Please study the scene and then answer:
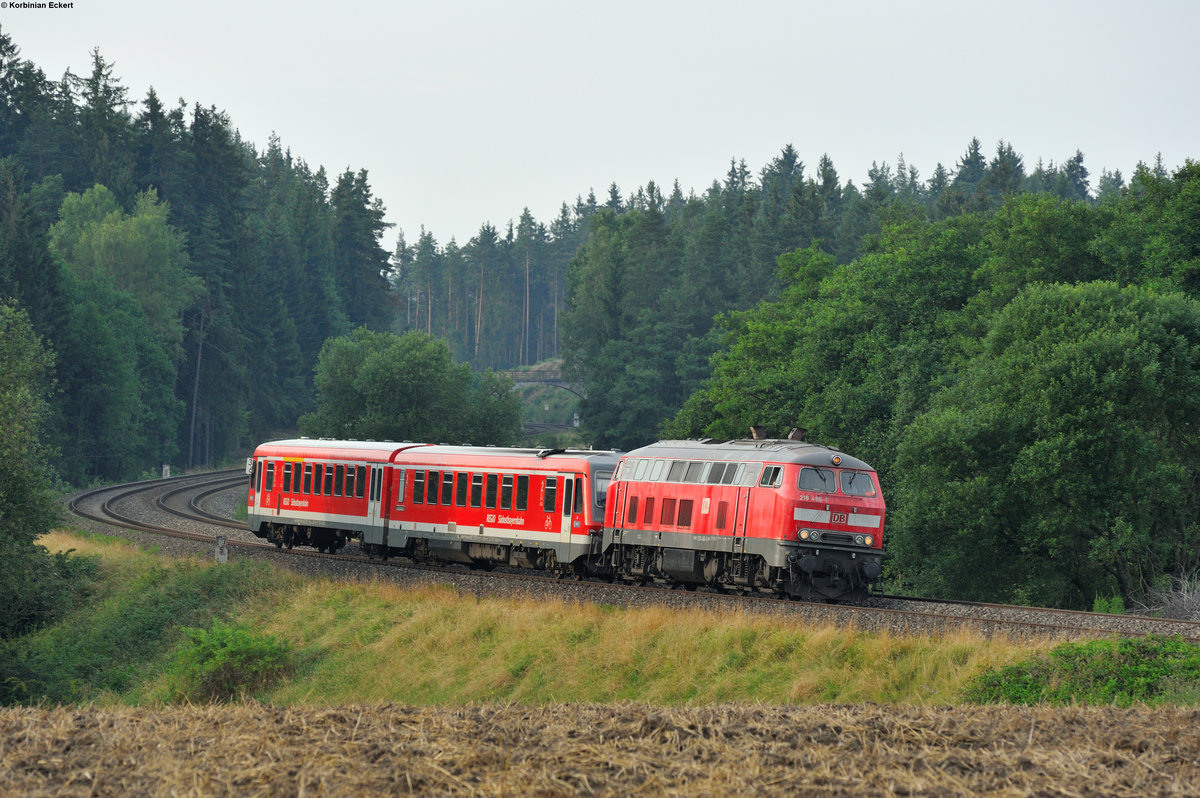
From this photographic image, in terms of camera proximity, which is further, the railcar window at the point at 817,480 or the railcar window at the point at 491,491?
the railcar window at the point at 491,491

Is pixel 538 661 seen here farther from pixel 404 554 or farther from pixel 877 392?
pixel 877 392

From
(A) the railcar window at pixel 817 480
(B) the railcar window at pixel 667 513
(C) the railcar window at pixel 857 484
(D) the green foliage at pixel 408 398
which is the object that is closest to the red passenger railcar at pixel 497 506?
(B) the railcar window at pixel 667 513

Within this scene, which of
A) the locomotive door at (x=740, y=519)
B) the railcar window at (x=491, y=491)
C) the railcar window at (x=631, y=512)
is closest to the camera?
the locomotive door at (x=740, y=519)

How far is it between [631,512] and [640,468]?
1.04 meters

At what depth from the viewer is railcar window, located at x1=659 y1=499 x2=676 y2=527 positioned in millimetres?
27984

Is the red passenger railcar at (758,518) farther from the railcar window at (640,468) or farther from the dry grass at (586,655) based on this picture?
the dry grass at (586,655)

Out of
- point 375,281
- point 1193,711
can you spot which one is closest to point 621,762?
point 1193,711

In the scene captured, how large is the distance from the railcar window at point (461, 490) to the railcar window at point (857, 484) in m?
12.0

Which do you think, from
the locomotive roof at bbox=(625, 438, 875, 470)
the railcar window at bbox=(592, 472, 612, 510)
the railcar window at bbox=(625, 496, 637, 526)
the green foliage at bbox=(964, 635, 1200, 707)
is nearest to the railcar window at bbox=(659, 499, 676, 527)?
the railcar window at bbox=(625, 496, 637, 526)

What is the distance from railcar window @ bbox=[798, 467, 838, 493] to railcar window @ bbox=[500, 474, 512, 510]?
9.95m

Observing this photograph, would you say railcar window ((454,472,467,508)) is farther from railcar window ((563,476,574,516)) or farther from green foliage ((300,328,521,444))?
green foliage ((300,328,521,444))

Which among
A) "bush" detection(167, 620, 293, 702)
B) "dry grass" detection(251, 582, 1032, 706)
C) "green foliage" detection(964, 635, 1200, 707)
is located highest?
"green foliage" detection(964, 635, 1200, 707)

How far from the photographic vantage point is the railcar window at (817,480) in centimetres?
2559

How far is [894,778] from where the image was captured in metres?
9.04
